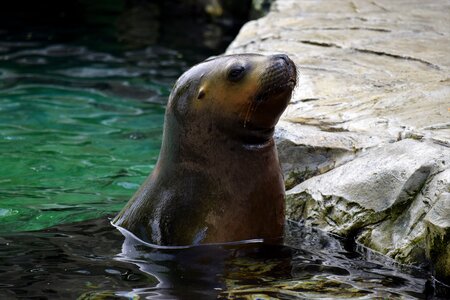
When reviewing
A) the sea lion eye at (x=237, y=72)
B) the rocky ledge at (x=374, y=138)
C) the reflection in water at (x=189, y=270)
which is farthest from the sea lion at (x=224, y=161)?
the rocky ledge at (x=374, y=138)

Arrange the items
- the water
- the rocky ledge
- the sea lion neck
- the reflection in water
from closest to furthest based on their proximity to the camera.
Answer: the reflection in water
the water
the rocky ledge
the sea lion neck

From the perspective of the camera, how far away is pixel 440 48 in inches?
272

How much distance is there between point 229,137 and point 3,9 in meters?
10.3

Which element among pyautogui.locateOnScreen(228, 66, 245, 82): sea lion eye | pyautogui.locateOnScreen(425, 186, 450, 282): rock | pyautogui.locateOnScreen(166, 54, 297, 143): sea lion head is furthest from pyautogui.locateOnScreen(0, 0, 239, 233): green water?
pyautogui.locateOnScreen(425, 186, 450, 282): rock

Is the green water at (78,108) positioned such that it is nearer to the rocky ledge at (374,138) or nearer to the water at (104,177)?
the water at (104,177)

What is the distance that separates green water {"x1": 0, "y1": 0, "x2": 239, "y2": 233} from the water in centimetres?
1

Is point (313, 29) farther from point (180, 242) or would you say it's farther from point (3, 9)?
point (3, 9)

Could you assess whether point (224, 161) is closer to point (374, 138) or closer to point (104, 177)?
point (374, 138)

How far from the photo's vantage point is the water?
3.88 meters

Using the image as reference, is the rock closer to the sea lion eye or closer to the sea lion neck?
the sea lion neck

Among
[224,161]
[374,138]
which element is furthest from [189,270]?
[374,138]

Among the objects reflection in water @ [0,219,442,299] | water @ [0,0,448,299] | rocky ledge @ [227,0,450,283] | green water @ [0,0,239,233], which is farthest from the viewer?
green water @ [0,0,239,233]

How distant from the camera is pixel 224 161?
4.54m

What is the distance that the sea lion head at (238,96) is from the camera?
443cm
